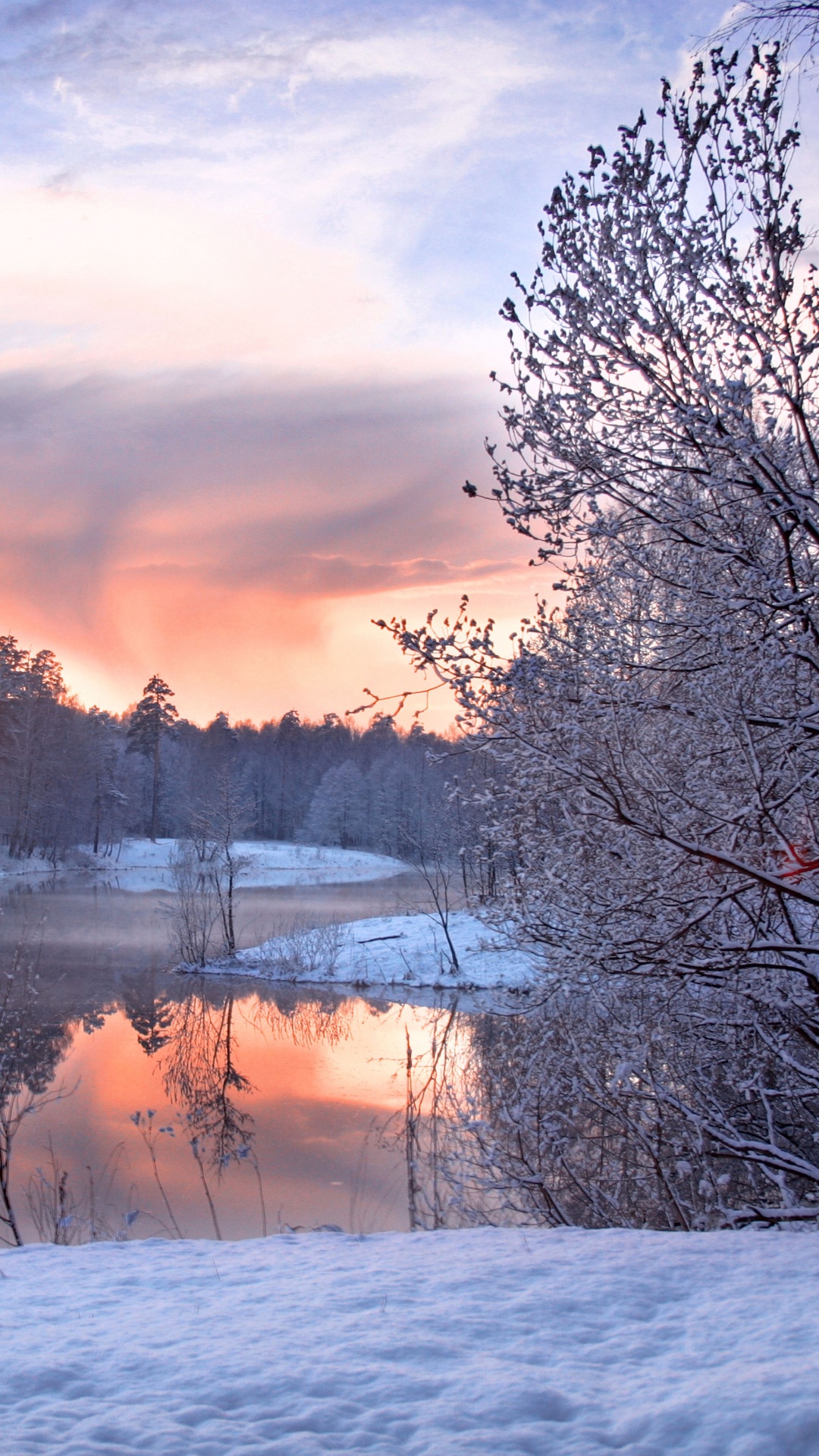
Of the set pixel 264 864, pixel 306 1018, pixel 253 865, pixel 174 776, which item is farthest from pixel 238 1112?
pixel 174 776

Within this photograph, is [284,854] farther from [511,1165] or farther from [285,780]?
[511,1165]

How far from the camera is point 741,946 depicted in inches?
211

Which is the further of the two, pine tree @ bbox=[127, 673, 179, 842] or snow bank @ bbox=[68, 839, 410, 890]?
pine tree @ bbox=[127, 673, 179, 842]

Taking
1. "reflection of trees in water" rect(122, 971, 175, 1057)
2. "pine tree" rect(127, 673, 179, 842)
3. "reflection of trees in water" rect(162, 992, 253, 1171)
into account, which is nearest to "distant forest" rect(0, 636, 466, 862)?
"pine tree" rect(127, 673, 179, 842)

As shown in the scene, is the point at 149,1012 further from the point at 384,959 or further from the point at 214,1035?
the point at 384,959

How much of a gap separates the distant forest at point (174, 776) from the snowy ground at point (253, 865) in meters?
1.33

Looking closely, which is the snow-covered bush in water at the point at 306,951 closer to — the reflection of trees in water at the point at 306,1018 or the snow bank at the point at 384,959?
the snow bank at the point at 384,959

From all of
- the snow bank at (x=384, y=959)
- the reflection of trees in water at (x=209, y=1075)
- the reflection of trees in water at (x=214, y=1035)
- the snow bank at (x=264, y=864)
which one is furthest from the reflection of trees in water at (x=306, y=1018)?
the snow bank at (x=264, y=864)

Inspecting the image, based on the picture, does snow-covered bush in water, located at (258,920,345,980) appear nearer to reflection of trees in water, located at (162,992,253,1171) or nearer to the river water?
the river water

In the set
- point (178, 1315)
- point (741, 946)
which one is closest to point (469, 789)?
point (741, 946)

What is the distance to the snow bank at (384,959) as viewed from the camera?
2430 centimetres

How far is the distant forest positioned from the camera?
58594 mm

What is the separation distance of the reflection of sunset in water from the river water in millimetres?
35

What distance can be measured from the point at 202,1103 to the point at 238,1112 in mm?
690
